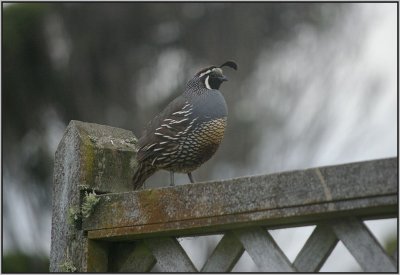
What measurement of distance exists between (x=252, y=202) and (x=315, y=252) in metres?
0.24

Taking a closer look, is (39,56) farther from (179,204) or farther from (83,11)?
(179,204)

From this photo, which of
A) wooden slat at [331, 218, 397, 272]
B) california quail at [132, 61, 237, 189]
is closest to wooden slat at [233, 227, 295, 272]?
wooden slat at [331, 218, 397, 272]

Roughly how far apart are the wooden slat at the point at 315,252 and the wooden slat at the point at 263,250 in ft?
0.11

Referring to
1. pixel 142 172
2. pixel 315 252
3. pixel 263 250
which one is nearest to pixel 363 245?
pixel 315 252

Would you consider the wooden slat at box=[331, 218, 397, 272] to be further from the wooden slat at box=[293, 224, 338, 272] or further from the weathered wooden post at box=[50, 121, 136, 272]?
the weathered wooden post at box=[50, 121, 136, 272]

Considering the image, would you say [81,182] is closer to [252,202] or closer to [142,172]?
[252,202]

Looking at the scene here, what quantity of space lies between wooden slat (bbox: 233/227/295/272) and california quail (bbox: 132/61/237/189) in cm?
164

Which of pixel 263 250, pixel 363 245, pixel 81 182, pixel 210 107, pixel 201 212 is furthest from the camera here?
pixel 210 107

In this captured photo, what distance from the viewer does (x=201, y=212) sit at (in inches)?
128

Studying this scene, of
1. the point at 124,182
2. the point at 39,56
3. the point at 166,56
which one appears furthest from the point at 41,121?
the point at 124,182

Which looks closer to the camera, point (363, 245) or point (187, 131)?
point (363, 245)

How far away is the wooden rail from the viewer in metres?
2.98

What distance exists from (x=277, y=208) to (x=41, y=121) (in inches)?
797

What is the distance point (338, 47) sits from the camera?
2425 cm
